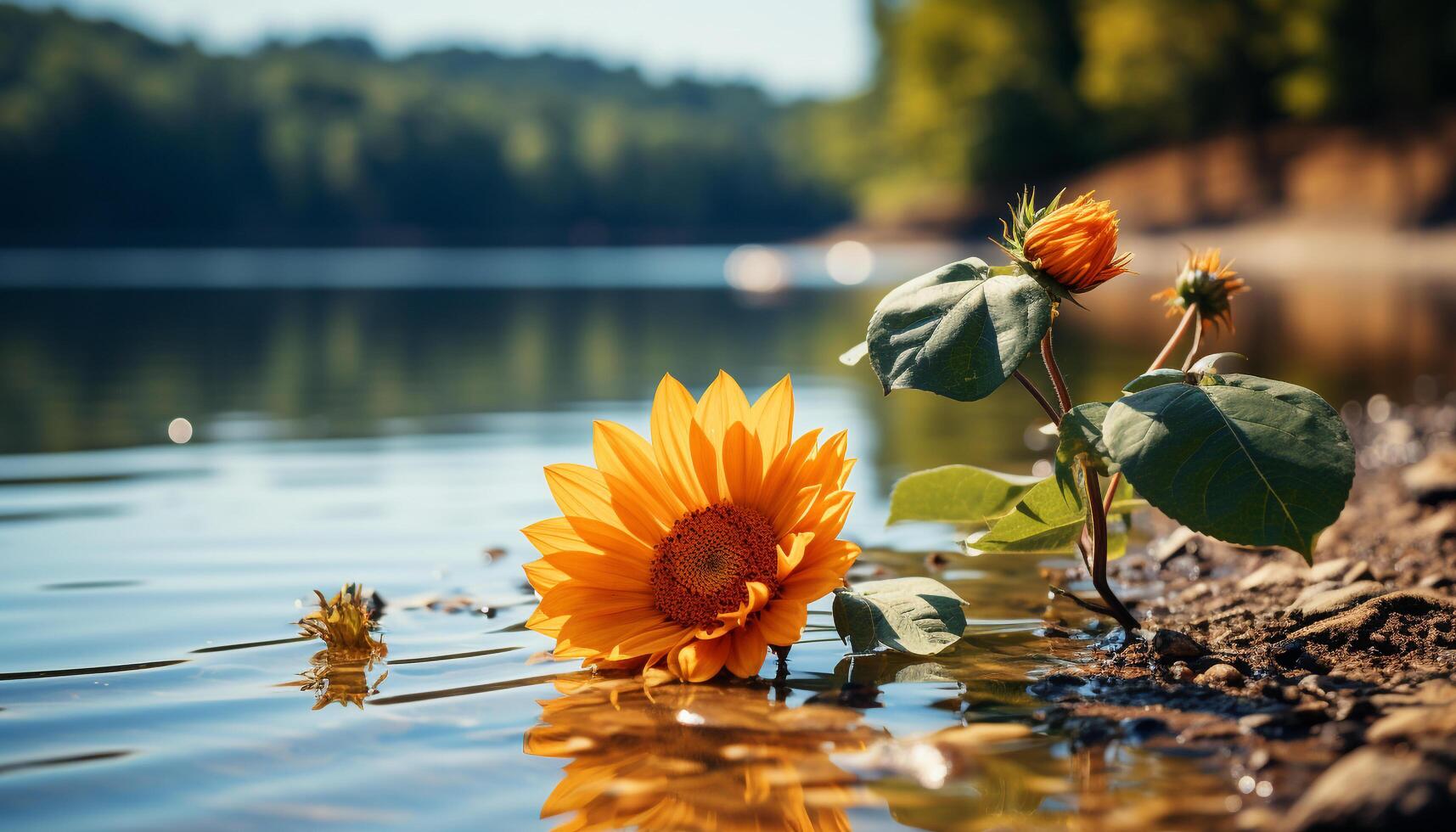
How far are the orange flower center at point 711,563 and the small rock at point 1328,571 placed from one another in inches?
68.0

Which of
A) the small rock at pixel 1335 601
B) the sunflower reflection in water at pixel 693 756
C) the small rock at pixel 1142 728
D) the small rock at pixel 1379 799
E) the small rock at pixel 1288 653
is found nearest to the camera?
the small rock at pixel 1379 799

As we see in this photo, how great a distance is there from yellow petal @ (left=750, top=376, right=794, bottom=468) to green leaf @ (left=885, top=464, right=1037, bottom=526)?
18.8 inches

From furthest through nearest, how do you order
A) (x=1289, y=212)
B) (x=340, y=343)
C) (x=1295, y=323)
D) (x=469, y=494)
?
1. (x=1289, y=212)
2. (x=1295, y=323)
3. (x=340, y=343)
4. (x=469, y=494)

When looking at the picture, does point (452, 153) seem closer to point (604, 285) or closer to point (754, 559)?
point (604, 285)

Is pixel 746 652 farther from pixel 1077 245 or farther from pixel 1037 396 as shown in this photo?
pixel 1077 245

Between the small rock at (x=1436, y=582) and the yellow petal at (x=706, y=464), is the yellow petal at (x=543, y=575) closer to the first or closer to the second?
the yellow petal at (x=706, y=464)

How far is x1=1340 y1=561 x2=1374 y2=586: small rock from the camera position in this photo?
363 centimetres

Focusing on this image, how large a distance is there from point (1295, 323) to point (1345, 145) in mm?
34932

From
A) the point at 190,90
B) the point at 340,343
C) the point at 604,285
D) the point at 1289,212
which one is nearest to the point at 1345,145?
the point at 1289,212

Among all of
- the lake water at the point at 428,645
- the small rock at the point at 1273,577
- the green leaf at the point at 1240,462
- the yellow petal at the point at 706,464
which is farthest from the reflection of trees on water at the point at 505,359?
the yellow petal at the point at 706,464

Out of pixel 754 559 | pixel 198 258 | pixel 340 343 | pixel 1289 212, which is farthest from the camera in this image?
pixel 198 258

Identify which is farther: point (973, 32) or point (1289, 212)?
point (973, 32)

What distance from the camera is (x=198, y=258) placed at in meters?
67.5

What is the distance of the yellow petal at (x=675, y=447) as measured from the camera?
2.98 metres
